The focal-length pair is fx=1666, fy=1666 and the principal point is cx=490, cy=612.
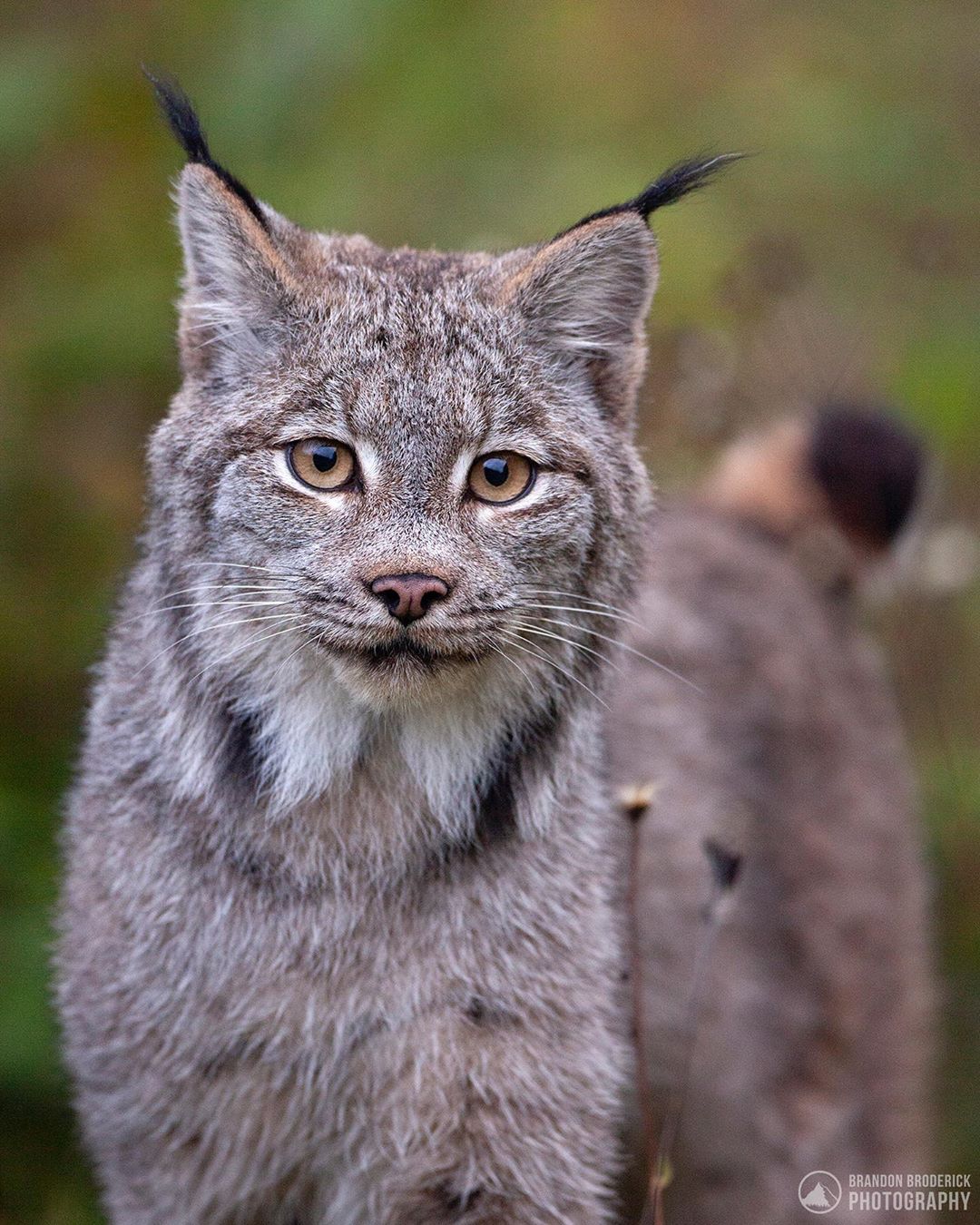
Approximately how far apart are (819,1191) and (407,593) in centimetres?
314

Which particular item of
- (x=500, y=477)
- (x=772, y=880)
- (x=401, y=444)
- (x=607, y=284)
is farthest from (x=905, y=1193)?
(x=401, y=444)

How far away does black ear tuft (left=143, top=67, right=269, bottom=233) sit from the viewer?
3.55 m

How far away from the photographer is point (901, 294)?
389 inches

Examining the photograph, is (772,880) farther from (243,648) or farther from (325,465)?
(325,465)

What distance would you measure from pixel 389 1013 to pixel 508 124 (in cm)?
609

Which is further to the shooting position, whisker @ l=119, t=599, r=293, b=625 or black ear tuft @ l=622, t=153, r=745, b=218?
black ear tuft @ l=622, t=153, r=745, b=218

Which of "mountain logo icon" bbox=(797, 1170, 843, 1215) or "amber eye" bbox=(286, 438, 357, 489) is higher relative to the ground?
"amber eye" bbox=(286, 438, 357, 489)

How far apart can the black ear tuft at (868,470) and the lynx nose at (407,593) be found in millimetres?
3149

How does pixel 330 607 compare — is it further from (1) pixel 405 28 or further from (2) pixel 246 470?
(1) pixel 405 28

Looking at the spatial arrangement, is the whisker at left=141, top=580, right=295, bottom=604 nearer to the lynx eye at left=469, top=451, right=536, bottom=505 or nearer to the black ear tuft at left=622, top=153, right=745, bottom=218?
the lynx eye at left=469, top=451, right=536, bottom=505

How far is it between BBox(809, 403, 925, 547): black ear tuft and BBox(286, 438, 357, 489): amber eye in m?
3.04

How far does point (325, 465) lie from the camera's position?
136 inches

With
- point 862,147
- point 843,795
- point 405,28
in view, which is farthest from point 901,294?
point 843,795

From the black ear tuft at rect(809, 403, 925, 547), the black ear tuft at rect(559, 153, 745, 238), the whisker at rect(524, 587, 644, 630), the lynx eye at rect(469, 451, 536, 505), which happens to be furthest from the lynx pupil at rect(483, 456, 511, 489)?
the black ear tuft at rect(809, 403, 925, 547)
